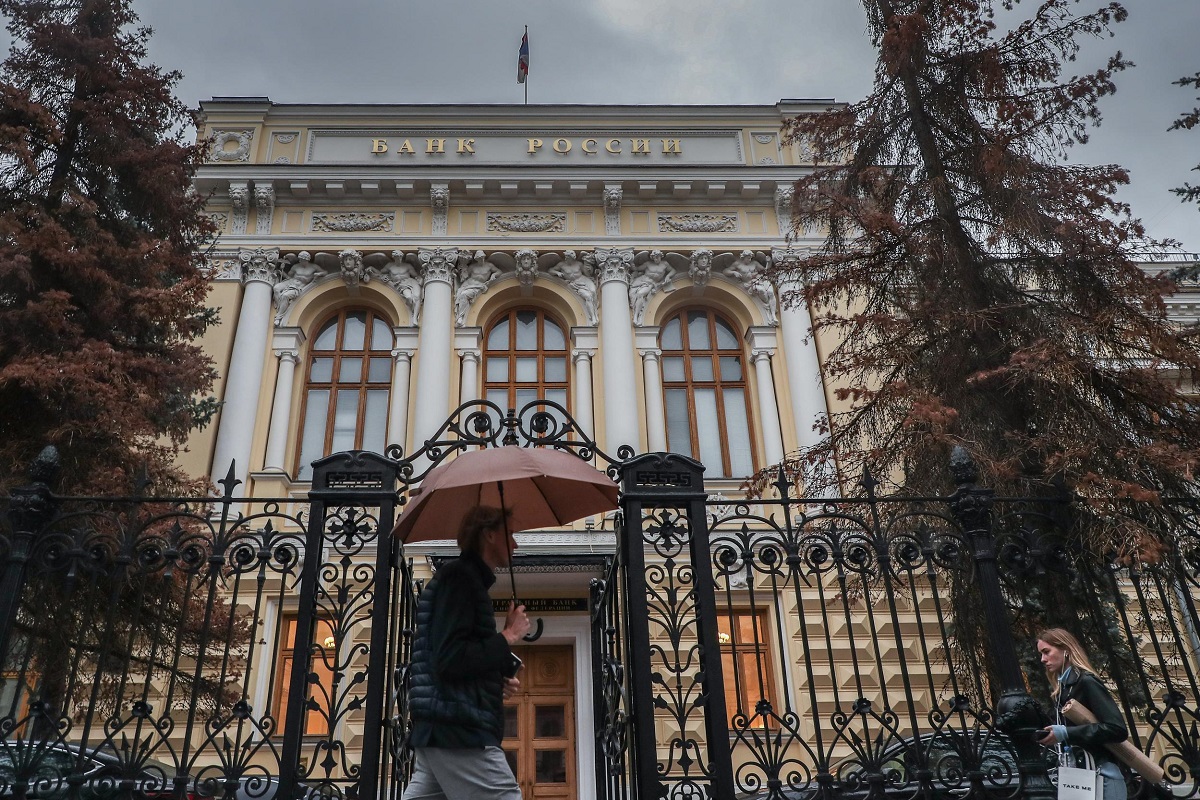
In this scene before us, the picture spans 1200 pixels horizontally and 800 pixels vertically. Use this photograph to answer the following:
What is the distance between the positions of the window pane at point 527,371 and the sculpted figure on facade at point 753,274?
421cm

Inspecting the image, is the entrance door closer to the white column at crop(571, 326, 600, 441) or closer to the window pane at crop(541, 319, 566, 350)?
the white column at crop(571, 326, 600, 441)

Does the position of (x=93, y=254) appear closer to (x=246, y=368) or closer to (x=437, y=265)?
(x=246, y=368)

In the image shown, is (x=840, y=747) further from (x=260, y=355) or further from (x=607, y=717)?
(x=260, y=355)

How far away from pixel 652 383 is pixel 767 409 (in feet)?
7.22

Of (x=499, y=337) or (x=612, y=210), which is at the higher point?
(x=612, y=210)

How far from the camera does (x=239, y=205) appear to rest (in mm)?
16969

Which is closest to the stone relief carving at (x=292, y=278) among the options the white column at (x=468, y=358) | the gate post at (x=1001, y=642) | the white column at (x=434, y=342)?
the white column at (x=434, y=342)

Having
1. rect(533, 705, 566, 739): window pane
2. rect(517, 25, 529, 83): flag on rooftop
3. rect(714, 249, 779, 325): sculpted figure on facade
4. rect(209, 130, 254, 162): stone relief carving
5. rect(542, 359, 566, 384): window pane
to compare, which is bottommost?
rect(533, 705, 566, 739): window pane

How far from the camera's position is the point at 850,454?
938 cm

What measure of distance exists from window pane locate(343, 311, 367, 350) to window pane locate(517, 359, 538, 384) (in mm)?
3154

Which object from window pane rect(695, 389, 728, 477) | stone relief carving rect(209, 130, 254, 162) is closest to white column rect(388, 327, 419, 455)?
stone relief carving rect(209, 130, 254, 162)

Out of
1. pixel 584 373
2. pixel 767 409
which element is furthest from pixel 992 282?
pixel 584 373

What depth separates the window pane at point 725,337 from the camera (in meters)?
17.1

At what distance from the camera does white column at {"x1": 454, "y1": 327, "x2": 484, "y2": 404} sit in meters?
15.8
